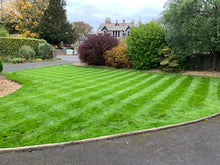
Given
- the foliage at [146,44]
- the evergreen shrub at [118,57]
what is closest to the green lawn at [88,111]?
the foliage at [146,44]

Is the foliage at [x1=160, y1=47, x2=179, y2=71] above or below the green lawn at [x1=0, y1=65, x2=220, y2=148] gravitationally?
above

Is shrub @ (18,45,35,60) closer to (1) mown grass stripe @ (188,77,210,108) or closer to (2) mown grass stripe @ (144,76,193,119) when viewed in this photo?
(2) mown grass stripe @ (144,76,193,119)

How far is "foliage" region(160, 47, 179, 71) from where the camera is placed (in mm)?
12773

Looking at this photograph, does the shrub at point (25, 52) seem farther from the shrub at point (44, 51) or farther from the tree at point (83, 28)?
the tree at point (83, 28)

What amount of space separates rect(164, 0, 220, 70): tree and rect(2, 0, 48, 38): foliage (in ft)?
88.8

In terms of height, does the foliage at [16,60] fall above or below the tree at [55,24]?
below

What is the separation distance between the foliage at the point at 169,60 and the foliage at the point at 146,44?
62cm

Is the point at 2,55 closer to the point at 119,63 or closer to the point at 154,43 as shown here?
the point at 119,63

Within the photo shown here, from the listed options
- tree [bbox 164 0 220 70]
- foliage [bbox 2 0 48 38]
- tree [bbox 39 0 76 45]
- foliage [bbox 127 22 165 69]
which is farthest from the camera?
tree [bbox 39 0 76 45]

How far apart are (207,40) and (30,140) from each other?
37.4 feet

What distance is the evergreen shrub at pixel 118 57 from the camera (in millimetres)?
14898

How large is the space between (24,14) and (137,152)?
3459cm

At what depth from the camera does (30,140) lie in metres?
3.34

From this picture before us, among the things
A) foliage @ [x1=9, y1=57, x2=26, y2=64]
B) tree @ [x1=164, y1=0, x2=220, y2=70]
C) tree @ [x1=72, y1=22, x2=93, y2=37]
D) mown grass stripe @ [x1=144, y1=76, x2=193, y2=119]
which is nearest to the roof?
tree @ [x1=72, y1=22, x2=93, y2=37]
